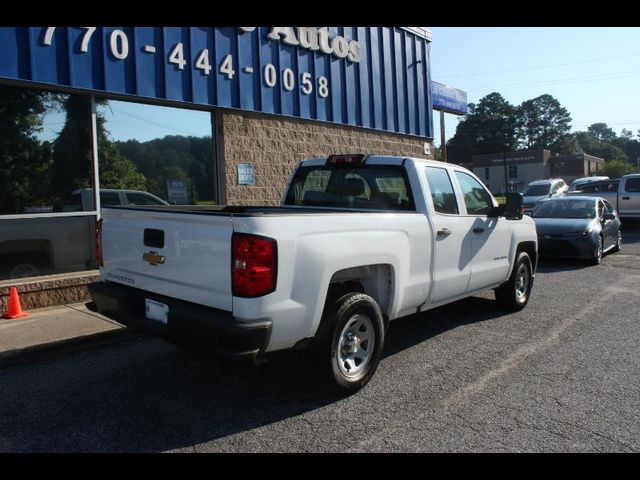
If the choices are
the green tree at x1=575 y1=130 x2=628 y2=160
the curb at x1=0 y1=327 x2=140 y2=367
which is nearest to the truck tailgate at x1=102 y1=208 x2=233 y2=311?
the curb at x1=0 y1=327 x2=140 y2=367

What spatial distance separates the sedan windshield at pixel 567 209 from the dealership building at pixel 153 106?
4.33m

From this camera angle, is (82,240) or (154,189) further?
(154,189)

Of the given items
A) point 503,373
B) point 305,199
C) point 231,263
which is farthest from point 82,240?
point 503,373

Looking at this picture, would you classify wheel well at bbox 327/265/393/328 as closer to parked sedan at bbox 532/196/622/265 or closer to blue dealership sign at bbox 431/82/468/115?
parked sedan at bbox 532/196/622/265

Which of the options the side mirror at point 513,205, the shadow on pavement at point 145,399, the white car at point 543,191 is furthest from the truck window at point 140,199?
the white car at point 543,191

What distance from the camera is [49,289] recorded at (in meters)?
6.80

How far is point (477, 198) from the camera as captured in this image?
589 cm

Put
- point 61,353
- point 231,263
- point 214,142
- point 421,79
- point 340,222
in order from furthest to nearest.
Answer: point 421,79 < point 214,142 < point 61,353 < point 340,222 < point 231,263

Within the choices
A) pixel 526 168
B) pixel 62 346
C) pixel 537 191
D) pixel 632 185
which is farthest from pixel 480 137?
pixel 62 346

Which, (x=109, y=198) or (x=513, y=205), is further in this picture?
(x=109, y=198)

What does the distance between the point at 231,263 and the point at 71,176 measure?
5.15 metres

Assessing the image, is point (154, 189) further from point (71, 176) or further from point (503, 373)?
point (503, 373)

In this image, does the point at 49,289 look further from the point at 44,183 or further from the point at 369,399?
the point at 369,399

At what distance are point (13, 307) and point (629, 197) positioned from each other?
17.6 metres
